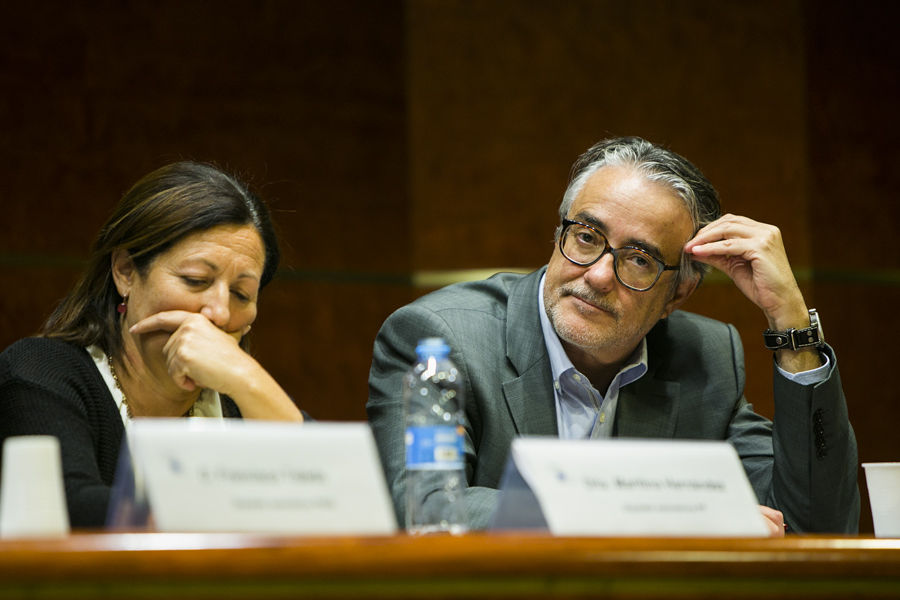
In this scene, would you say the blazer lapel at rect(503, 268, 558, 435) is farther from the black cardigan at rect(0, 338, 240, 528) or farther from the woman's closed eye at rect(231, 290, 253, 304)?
the black cardigan at rect(0, 338, 240, 528)

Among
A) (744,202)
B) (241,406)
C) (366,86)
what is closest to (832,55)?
(744,202)

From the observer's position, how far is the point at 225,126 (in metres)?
3.56

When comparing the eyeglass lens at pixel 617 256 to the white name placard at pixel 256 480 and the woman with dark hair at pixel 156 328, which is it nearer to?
the woman with dark hair at pixel 156 328

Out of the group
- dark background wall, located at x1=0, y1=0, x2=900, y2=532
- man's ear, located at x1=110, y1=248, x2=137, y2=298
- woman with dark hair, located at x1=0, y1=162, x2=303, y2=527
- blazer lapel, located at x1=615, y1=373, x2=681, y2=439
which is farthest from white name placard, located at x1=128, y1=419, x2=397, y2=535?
dark background wall, located at x1=0, y1=0, x2=900, y2=532

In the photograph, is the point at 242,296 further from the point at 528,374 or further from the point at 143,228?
the point at 528,374

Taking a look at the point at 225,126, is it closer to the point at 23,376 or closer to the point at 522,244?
the point at 522,244

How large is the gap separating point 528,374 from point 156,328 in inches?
28.9

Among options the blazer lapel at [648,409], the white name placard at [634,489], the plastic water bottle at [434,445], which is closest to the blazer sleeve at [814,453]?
the blazer lapel at [648,409]

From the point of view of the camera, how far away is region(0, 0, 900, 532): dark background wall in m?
3.68

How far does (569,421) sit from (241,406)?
753 mm

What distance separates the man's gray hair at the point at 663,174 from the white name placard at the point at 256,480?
1.24 meters

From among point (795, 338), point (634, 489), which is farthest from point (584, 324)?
point (634, 489)

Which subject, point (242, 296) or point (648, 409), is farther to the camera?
point (648, 409)

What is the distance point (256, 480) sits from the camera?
1069 millimetres
